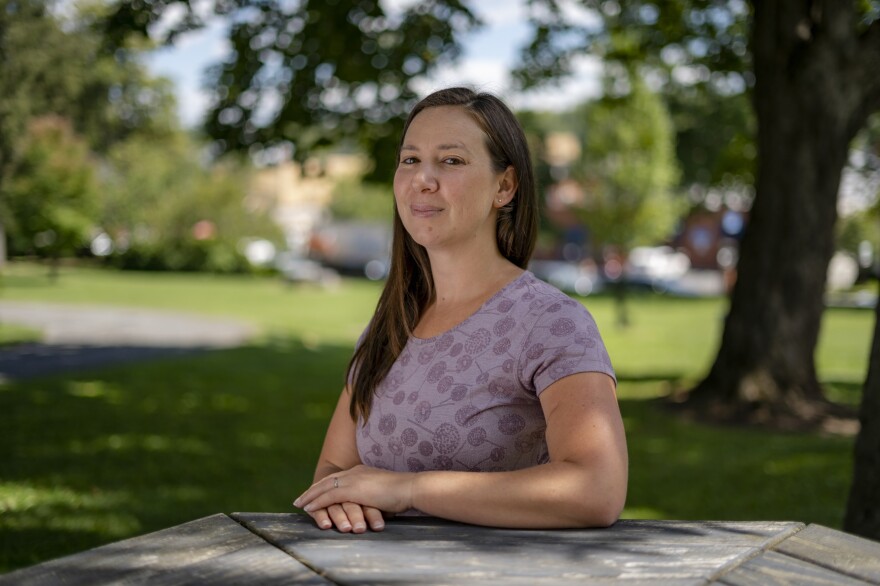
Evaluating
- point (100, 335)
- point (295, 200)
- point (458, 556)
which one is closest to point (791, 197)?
point (458, 556)

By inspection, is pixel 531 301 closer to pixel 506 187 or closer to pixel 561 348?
pixel 561 348

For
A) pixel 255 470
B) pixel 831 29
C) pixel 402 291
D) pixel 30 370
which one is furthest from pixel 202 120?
pixel 402 291

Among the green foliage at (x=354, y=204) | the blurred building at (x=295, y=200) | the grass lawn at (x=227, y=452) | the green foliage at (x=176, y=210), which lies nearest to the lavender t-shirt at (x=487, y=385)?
the grass lawn at (x=227, y=452)

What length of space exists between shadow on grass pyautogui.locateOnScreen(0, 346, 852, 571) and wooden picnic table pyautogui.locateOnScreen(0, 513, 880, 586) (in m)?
3.84

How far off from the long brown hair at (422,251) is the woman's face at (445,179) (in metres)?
0.04

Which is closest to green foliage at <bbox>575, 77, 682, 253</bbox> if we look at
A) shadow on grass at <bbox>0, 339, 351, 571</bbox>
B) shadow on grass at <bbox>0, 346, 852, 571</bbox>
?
shadow on grass at <bbox>0, 339, 351, 571</bbox>

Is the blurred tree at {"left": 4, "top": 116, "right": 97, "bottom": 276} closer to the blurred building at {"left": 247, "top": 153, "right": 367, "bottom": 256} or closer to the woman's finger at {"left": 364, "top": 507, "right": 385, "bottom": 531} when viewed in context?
the blurred building at {"left": 247, "top": 153, "right": 367, "bottom": 256}

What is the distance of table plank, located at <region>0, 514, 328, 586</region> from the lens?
1.67m

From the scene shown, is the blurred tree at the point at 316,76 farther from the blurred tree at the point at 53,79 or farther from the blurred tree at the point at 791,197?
the blurred tree at the point at 791,197

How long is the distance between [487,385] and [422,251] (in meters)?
0.54

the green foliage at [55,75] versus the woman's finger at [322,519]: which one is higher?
the green foliage at [55,75]

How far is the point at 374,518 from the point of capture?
6.76 ft

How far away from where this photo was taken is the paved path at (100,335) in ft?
46.4

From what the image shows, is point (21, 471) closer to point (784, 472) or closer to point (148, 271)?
point (784, 472)
